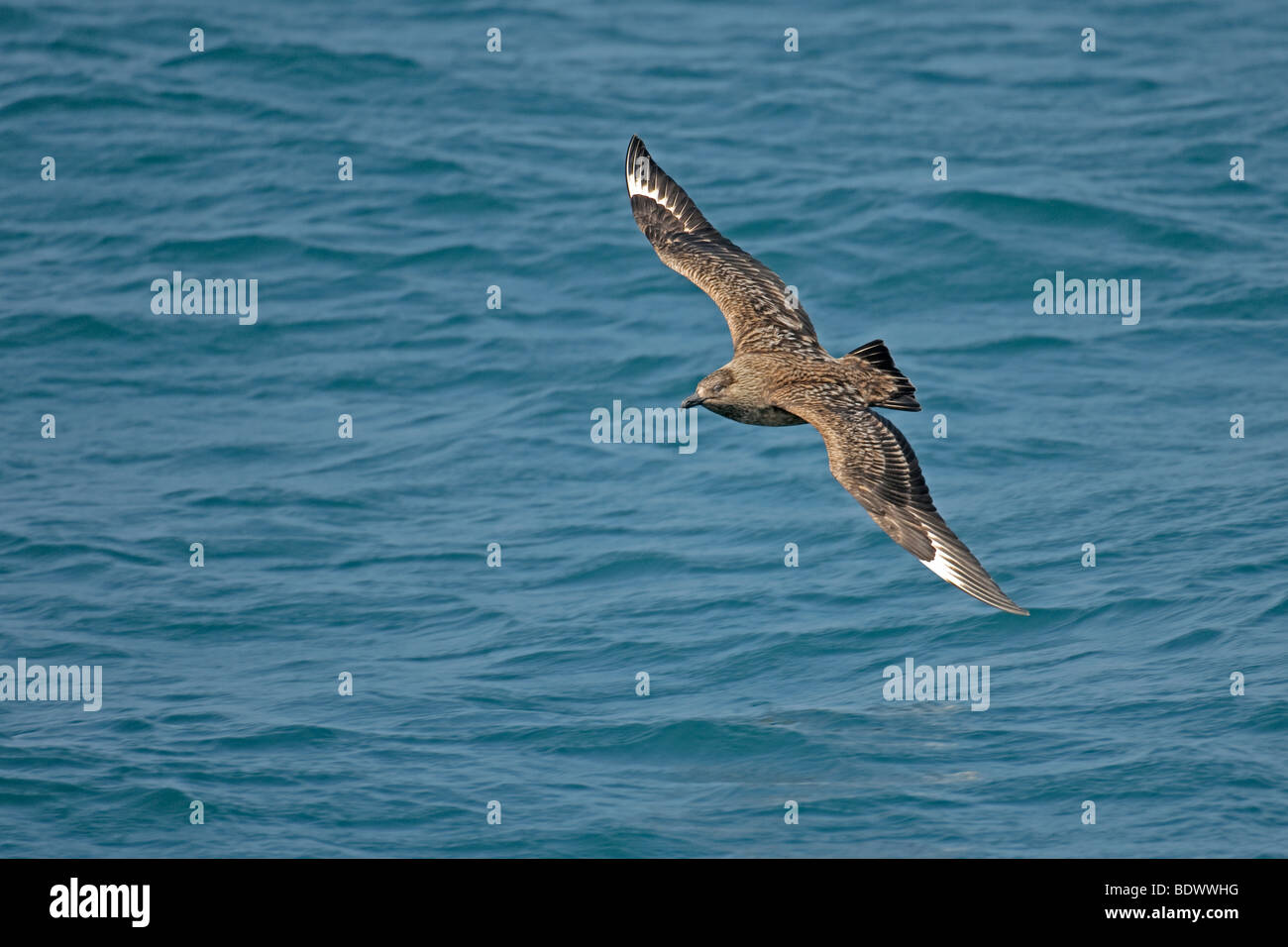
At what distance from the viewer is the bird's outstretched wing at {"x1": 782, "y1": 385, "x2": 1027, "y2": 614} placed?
11656 mm

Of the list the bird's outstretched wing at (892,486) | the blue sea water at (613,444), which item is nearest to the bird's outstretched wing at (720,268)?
the bird's outstretched wing at (892,486)

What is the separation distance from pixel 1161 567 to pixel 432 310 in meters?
9.55

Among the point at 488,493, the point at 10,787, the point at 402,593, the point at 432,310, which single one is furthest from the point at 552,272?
the point at 10,787

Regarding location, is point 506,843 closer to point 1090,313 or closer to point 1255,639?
point 1255,639

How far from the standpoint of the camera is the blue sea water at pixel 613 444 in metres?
14.0

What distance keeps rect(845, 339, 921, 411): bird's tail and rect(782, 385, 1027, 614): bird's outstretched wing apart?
0.60 feet

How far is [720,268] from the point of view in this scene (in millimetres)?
14750

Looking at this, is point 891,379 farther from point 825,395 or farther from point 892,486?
point 892,486

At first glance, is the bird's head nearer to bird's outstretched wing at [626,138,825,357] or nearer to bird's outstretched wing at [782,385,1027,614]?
bird's outstretched wing at [782,385,1027,614]

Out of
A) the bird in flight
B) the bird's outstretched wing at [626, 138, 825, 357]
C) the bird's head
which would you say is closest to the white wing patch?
the bird's outstretched wing at [626, 138, 825, 357]

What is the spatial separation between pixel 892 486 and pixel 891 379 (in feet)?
3.61

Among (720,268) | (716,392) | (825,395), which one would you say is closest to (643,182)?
(720,268)

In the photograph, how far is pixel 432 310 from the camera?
21.5m

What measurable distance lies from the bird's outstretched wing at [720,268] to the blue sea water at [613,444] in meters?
3.32
